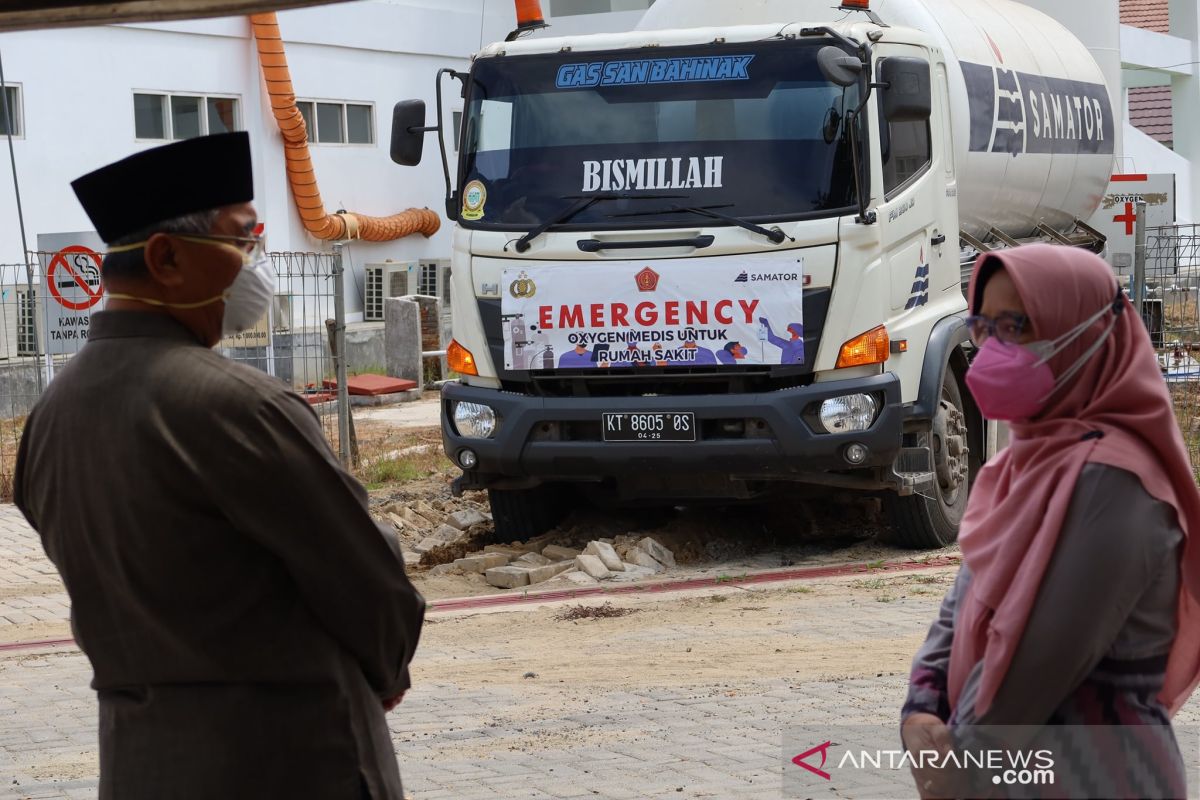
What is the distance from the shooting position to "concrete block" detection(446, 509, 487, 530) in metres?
11.8

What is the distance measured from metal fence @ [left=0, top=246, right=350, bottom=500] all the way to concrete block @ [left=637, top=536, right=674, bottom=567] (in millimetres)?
2783

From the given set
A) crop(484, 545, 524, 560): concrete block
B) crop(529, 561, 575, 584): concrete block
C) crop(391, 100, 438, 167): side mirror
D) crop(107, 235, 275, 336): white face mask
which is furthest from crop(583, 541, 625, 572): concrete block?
crop(107, 235, 275, 336): white face mask

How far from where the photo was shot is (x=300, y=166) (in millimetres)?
23094

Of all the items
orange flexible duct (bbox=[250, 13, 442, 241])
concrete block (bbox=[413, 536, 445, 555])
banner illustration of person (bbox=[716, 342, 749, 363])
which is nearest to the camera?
banner illustration of person (bbox=[716, 342, 749, 363])

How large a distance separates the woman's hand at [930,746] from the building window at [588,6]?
27.8 m

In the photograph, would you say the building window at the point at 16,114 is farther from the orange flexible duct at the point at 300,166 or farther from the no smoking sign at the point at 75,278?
the no smoking sign at the point at 75,278

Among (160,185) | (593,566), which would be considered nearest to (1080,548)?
(160,185)

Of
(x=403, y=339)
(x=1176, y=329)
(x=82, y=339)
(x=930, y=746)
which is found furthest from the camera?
(x=403, y=339)

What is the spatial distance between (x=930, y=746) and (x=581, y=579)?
7.20m

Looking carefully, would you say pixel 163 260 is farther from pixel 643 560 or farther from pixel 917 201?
pixel 643 560

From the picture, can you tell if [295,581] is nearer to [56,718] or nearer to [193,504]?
[193,504]

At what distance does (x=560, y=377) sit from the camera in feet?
32.3

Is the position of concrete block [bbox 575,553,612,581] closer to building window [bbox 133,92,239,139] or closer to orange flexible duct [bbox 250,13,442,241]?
building window [bbox 133,92,239,139]

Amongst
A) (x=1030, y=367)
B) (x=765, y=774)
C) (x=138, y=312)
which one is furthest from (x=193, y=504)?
(x=765, y=774)
